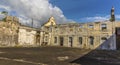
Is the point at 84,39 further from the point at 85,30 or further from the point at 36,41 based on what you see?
the point at 36,41

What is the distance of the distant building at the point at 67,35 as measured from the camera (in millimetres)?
33906

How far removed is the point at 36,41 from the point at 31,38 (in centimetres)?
193

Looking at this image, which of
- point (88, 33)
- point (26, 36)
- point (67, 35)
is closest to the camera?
point (26, 36)

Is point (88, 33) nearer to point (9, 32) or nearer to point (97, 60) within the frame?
point (9, 32)

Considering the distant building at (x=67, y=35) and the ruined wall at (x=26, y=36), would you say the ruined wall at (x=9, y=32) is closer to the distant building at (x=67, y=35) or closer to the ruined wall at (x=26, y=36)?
the distant building at (x=67, y=35)

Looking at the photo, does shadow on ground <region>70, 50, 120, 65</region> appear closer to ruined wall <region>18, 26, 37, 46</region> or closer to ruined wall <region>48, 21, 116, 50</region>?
ruined wall <region>48, 21, 116, 50</region>

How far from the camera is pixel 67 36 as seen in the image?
41219mm

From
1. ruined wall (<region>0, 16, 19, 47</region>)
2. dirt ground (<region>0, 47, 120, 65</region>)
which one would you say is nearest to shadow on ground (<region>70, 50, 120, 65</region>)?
dirt ground (<region>0, 47, 120, 65</region>)

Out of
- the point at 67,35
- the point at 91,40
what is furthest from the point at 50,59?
the point at 67,35

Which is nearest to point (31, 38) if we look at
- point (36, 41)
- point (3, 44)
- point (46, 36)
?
point (36, 41)

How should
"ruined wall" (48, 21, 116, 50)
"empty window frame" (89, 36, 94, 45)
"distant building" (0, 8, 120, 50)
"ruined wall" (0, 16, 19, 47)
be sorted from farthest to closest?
"empty window frame" (89, 36, 94, 45) < "ruined wall" (48, 21, 116, 50) < "distant building" (0, 8, 120, 50) < "ruined wall" (0, 16, 19, 47)

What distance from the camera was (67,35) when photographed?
41219 mm

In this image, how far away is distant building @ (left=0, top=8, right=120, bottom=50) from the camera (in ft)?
111

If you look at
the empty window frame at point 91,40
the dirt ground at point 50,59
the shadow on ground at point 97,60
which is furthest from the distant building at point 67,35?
the shadow on ground at point 97,60
